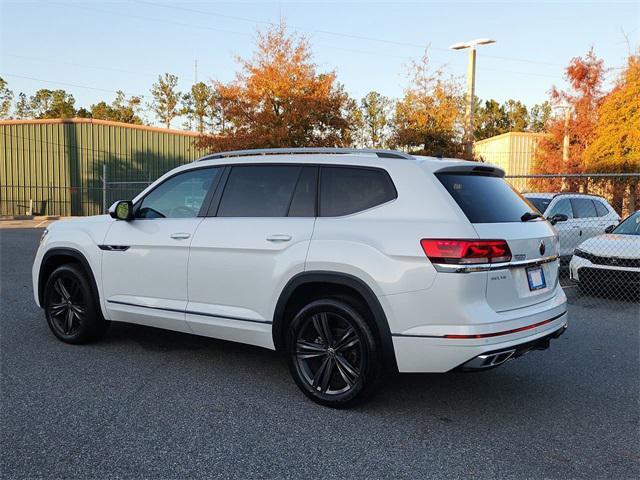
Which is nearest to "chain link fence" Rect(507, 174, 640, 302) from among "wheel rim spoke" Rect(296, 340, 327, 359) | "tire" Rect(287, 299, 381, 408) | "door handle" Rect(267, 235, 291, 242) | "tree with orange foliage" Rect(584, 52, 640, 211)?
"tire" Rect(287, 299, 381, 408)

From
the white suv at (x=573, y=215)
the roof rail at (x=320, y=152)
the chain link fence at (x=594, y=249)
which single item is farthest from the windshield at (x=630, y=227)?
the roof rail at (x=320, y=152)

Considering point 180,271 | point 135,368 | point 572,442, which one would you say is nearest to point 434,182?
point 572,442

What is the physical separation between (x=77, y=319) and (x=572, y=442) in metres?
4.51

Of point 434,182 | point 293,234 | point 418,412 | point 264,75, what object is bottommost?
point 418,412

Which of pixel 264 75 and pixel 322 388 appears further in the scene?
pixel 264 75

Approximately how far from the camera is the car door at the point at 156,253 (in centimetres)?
473

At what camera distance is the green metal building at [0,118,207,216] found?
3247 cm

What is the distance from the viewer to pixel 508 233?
12.2 feet

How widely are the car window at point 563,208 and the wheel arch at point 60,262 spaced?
28.2 ft

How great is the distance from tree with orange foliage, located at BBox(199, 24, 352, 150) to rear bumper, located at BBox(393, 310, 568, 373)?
1635 centimetres

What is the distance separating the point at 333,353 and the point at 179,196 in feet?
6.97

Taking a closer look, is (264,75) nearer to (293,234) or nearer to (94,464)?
(293,234)

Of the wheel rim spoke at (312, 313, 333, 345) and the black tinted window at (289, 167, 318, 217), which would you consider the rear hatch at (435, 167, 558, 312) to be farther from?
the wheel rim spoke at (312, 313, 333, 345)

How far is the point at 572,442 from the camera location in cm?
353
